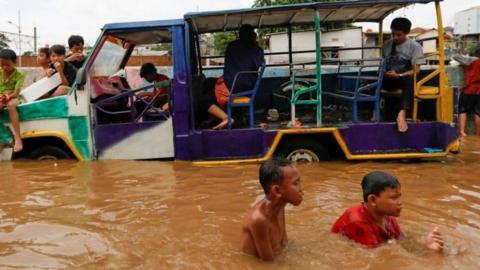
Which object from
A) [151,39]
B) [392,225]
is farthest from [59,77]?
[392,225]

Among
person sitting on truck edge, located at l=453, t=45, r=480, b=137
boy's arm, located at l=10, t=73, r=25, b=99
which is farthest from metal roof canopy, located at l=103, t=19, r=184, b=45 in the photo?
person sitting on truck edge, located at l=453, t=45, r=480, b=137

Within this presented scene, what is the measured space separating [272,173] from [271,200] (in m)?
0.18

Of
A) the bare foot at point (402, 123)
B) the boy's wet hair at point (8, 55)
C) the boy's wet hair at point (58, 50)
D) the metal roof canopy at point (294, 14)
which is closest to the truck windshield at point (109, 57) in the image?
the boy's wet hair at point (58, 50)

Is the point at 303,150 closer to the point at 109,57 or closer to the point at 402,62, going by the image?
the point at 402,62

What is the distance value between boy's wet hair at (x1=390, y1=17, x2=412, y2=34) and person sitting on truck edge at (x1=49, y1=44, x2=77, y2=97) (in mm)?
4237

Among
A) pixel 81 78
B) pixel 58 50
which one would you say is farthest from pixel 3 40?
A: pixel 81 78

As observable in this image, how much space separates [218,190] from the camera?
5.54m

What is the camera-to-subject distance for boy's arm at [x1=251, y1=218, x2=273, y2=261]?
3.18m

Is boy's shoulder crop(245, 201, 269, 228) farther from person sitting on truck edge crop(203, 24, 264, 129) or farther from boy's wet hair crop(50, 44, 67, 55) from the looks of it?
boy's wet hair crop(50, 44, 67, 55)

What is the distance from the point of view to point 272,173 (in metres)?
3.19

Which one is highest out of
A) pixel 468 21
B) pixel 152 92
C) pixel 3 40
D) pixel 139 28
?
pixel 468 21

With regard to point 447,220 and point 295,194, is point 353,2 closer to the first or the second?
point 447,220

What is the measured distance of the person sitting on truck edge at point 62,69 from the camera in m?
6.85

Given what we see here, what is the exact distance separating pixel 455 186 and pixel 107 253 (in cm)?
376
